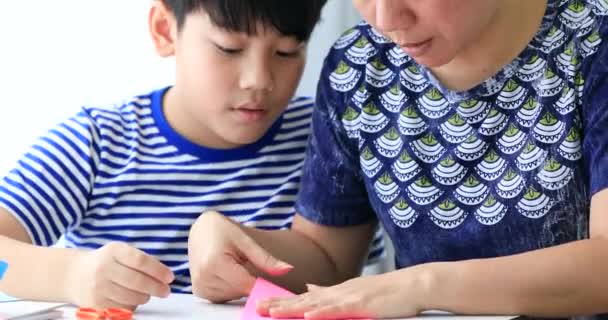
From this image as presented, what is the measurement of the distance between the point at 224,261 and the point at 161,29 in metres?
0.44

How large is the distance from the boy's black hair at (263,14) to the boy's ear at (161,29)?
8cm

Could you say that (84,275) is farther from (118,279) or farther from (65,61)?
(65,61)

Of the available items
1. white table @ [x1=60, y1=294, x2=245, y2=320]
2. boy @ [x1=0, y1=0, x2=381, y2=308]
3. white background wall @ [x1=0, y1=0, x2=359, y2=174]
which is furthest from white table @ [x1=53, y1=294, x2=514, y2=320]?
white background wall @ [x1=0, y1=0, x2=359, y2=174]

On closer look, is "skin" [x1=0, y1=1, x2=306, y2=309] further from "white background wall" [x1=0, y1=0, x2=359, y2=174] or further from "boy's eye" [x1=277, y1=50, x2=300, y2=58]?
"white background wall" [x1=0, y1=0, x2=359, y2=174]

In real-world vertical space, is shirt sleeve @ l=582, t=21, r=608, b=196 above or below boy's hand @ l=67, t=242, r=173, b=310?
above

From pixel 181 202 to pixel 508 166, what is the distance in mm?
464

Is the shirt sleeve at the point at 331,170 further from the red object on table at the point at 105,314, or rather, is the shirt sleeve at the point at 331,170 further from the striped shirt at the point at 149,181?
the red object on table at the point at 105,314

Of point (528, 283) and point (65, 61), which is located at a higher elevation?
point (65, 61)

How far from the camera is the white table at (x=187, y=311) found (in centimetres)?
96

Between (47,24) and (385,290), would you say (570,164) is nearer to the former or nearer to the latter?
(385,290)

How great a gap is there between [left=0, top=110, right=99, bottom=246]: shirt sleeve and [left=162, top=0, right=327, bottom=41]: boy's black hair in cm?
23

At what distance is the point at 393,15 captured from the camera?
97cm

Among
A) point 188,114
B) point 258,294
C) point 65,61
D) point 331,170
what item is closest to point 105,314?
point 258,294

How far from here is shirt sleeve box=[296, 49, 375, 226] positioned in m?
1.20
